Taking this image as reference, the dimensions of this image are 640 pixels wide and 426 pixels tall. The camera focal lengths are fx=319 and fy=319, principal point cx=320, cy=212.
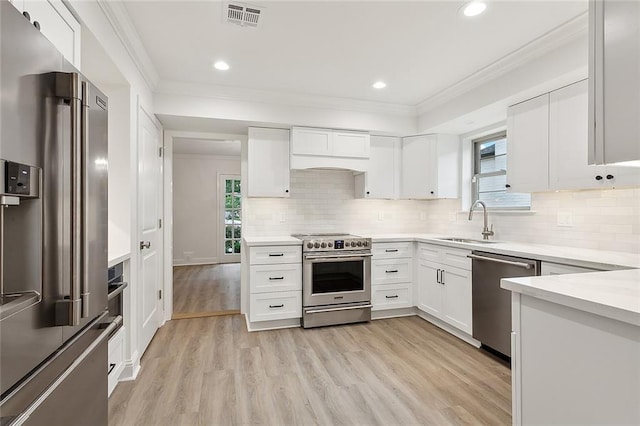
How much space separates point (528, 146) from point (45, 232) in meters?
3.22

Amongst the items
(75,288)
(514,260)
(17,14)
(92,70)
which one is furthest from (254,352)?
(17,14)

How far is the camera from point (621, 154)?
0.99 meters

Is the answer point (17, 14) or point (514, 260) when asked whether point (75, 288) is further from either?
point (514, 260)

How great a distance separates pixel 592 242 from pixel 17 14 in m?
3.50

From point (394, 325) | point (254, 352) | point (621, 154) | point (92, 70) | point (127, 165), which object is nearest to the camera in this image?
point (621, 154)

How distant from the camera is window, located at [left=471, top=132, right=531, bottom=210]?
11.1 feet

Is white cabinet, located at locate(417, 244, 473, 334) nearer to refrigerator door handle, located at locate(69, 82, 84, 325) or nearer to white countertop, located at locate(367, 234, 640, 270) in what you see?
white countertop, located at locate(367, 234, 640, 270)

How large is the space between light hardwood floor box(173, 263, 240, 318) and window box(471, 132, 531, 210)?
3336 millimetres

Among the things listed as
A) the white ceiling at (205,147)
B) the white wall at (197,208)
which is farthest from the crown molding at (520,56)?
the white wall at (197,208)

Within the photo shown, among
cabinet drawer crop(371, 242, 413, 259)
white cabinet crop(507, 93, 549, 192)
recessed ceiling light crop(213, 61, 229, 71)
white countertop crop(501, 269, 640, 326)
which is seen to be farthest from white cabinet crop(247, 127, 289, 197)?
white countertop crop(501, 269, 640, 326)

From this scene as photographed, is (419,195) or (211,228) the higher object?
(419,195)

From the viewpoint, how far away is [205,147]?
6.37m

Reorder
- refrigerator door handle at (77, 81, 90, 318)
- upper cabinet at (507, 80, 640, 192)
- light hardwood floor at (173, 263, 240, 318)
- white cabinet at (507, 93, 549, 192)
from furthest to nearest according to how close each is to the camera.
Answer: light hardwood floor at (173, 263, 240, 318) < white cabinet at (507, 93, 549, 192) < upper cabinet at (507, 80, 640, 192) < refrigerator door handle at (77, 81, 90, 318)

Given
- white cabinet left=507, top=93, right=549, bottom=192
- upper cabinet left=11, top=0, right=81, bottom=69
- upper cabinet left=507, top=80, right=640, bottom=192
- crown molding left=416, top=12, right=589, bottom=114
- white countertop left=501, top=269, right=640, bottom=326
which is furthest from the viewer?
white cabinet left=507, top=93, right=549, bottom=192
